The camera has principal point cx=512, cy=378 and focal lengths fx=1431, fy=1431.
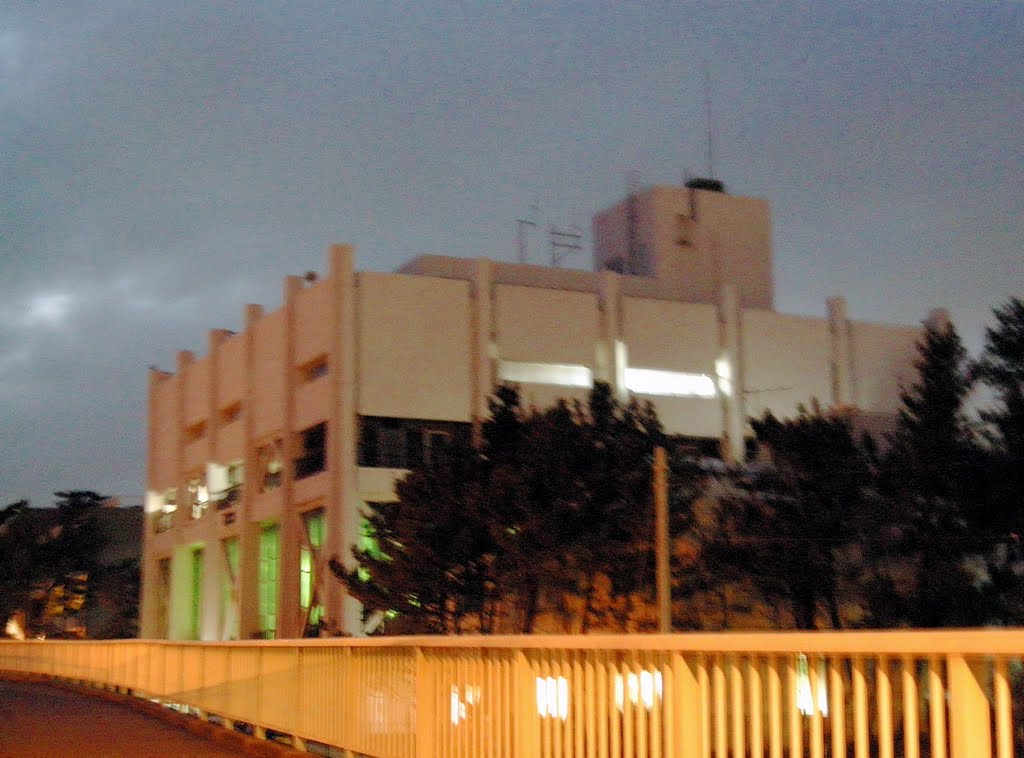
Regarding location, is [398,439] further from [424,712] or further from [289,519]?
[424,712]

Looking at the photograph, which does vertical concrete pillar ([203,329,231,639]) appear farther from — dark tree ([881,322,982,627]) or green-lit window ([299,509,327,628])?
dark tree ([881,322,982,627])

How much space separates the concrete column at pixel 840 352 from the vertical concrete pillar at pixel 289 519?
19070mm

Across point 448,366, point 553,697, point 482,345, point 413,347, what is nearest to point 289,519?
point 413,347

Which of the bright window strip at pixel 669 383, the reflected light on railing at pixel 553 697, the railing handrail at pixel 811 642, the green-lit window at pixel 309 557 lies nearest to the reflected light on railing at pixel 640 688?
the railing handrail at pixel 811 642

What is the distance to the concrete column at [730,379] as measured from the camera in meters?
48.6

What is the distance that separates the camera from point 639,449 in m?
36.2

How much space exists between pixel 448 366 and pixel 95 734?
27.5 meters

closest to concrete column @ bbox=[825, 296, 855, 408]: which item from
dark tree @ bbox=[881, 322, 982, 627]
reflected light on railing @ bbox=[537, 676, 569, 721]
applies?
dark tree @ bbox=[881, 322, 982, 627]

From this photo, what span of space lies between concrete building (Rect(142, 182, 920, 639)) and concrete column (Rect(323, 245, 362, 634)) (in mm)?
64

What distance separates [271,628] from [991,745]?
4673 cm

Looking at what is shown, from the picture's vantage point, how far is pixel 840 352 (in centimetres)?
5153

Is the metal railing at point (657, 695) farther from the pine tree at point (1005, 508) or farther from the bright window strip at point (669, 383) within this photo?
the bright window strip at point (669, 383)

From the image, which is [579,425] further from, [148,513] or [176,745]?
[148,513]

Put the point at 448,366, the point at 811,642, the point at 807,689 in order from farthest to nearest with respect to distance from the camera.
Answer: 1. the point at 448,366
2. the point at 807,689
3. the point at 811,642
